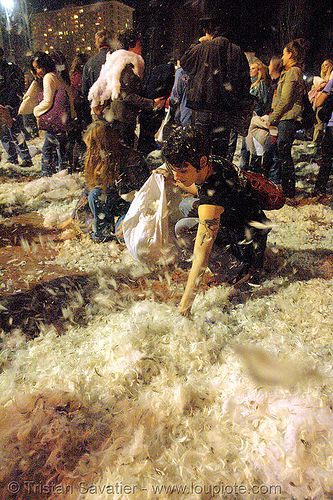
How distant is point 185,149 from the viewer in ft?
6.68

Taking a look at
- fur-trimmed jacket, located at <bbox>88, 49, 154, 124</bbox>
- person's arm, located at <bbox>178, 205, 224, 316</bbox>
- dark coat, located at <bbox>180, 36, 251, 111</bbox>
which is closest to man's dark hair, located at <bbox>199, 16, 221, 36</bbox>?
dark coat, located at <bbox>180, 36, 251, 111</bbox>

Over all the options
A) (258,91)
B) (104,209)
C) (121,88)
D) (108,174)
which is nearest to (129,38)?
(121,88)

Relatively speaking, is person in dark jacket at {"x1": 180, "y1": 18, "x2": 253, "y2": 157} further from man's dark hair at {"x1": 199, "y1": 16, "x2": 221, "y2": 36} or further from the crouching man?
the crouching man

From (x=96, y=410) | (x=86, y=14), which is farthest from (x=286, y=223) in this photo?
(x=86, y=14)

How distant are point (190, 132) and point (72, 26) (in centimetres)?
1393

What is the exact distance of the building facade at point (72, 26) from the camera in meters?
12.2

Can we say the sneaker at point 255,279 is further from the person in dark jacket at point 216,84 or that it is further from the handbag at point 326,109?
the handbag at point 326,109

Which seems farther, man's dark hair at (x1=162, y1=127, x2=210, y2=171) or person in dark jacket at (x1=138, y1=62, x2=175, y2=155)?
person in dark jacket at (x1=138, y1=62, x2=175, y2=155)

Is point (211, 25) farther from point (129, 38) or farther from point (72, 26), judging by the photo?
point (72, 26)

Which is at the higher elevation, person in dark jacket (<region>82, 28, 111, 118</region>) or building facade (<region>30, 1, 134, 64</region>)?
building facade (<region>30, 1, 134, 64</region>)

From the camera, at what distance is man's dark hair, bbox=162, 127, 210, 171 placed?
6.62 feet

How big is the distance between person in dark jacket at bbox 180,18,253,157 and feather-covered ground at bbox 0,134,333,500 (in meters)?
1.48

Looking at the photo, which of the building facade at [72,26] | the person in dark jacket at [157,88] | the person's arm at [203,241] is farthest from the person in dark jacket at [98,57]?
the building facade at [72,26]

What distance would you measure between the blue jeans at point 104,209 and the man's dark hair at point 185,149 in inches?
53.0
